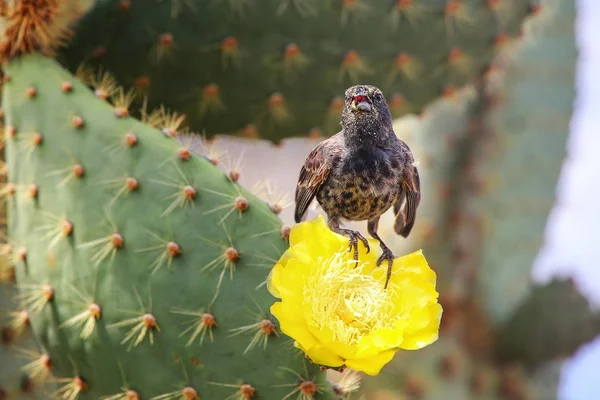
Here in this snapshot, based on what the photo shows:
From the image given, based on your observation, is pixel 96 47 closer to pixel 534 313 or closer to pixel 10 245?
pixel 10 245

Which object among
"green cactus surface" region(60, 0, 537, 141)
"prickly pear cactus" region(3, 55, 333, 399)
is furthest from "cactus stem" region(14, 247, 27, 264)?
"green cactus surface" region(60, 0, 537, 141)

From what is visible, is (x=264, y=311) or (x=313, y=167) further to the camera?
(x=264, y=311)

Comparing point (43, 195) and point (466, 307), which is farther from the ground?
point (43, 195)

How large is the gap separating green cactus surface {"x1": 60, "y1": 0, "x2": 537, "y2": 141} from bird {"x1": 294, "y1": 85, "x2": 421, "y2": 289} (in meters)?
0.68

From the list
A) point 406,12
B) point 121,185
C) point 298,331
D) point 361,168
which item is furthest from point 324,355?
point 406,12

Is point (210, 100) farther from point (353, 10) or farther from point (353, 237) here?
point (353, 237)

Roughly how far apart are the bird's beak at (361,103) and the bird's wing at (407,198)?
0.10 metres

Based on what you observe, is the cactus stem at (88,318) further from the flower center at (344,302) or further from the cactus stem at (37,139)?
the flower center at (344,302)

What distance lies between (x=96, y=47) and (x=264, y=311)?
686 mm

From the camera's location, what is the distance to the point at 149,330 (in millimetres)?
1128

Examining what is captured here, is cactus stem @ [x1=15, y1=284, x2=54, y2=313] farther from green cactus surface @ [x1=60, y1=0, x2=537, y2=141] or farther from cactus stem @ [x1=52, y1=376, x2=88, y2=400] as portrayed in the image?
green cactus surface @ [x1=60, y1=0, x2=537, y2=141]

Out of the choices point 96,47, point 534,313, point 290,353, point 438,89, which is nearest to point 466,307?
point 534,313

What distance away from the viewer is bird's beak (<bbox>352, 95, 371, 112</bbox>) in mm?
726

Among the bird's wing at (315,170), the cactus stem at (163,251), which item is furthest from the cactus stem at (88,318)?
the bird's wing at (315,170)
